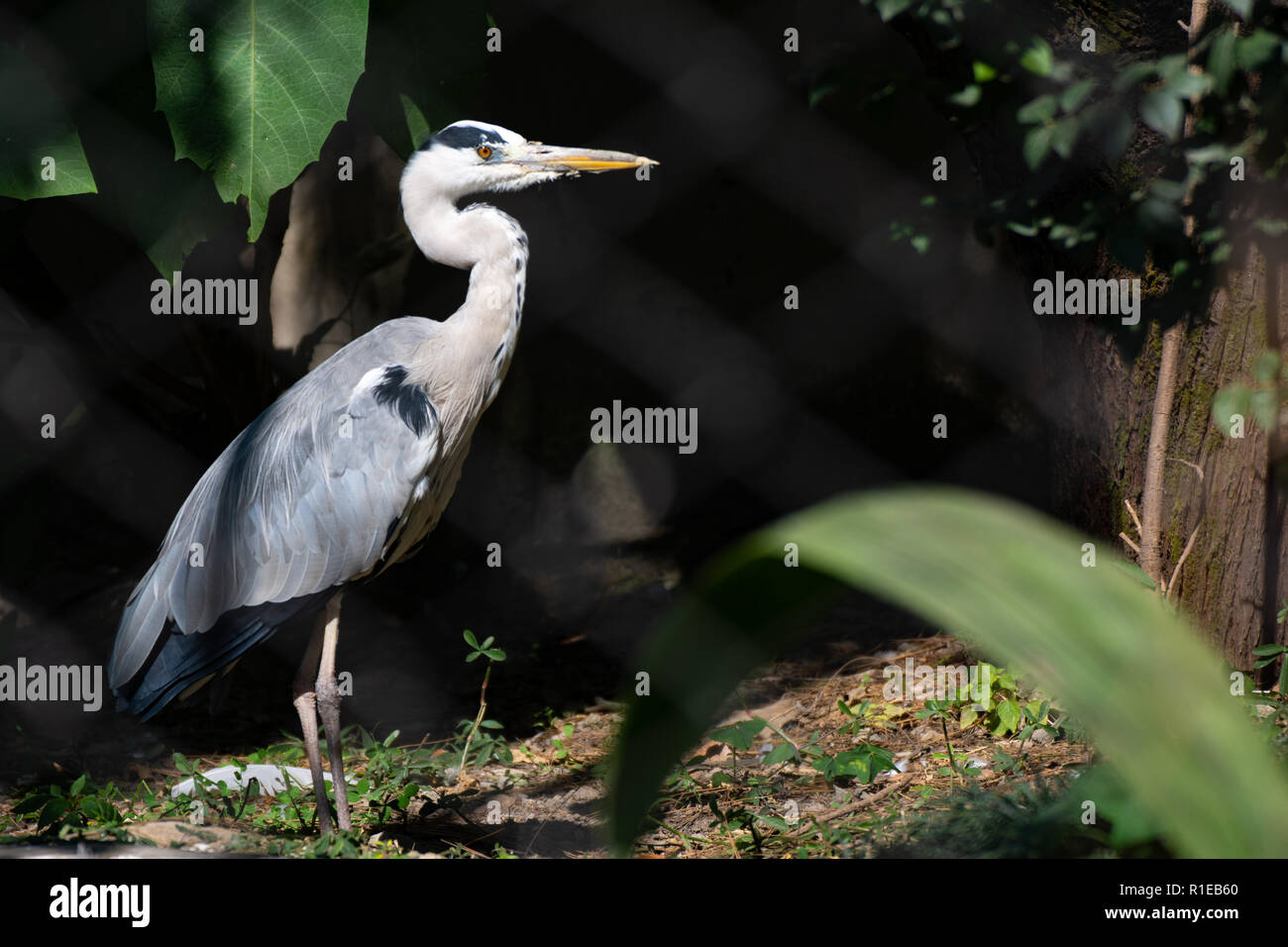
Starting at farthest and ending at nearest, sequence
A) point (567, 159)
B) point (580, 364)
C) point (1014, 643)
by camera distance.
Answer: point (580, 364) → point (567, 159) → point (1014, 643)

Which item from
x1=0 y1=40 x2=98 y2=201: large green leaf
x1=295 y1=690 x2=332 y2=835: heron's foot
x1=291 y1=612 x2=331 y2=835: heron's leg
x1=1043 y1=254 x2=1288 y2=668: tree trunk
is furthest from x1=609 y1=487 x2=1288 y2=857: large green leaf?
x1=0 y1=40 x2=98 y2=201: large green leaf

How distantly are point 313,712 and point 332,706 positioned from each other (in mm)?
38

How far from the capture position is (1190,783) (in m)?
0.46

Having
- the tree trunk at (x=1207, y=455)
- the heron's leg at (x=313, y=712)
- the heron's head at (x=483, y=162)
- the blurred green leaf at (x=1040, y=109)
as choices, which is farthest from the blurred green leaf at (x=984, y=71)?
the heron's leg at (x=313, y=712)

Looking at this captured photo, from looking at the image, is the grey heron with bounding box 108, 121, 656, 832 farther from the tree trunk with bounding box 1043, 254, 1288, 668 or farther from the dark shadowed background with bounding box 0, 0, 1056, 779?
the tree trunk with bounding box 1043, 254, 1288, 668

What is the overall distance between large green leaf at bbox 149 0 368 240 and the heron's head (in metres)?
0.21

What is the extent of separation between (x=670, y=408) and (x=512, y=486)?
1.94ft

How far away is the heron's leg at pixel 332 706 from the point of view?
217cm

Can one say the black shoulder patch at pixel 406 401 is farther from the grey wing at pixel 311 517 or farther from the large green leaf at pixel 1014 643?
the large green leaf at pixel 1014 643

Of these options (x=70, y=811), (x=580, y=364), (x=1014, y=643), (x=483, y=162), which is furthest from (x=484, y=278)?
(x=1014, y=643)

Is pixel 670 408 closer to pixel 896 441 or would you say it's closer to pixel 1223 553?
pixel 896 441

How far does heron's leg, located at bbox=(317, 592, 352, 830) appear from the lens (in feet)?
7.13

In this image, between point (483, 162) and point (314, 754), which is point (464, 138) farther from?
point (314, 754)

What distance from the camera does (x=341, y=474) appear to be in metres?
2.29
